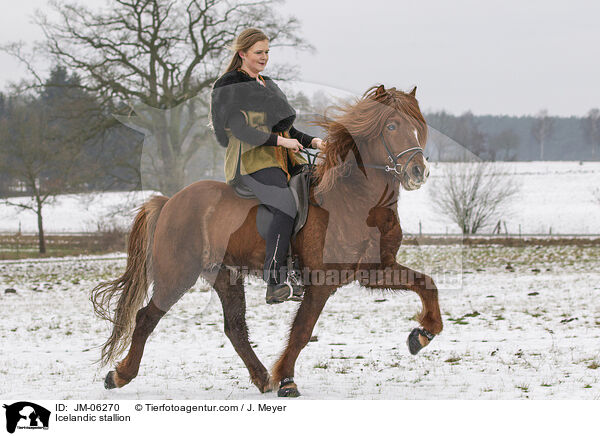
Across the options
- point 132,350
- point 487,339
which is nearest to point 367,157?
point 132,350

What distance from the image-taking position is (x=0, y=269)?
20.0 meters

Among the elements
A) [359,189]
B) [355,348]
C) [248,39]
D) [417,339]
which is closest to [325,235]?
[359,189]

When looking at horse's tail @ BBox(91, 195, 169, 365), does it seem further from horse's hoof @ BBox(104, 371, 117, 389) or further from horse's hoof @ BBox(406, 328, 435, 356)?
horse's hoof @ BBox(406, 328, 435, 356)

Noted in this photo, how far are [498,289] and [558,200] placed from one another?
37192 millimetres

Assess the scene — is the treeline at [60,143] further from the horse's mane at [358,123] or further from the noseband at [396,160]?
the noseband at [396,160]

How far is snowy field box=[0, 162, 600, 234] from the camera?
23844 millimetres

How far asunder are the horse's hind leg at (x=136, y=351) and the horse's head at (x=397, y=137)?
A: 2.34 meters

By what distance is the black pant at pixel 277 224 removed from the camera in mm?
4730

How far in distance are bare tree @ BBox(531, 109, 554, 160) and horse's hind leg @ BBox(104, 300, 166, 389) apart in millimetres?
96830

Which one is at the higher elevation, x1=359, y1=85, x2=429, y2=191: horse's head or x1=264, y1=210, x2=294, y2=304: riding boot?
x1=359, y1=85, x2=429, y2=191: horse's head

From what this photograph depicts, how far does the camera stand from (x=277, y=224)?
15.5 ft

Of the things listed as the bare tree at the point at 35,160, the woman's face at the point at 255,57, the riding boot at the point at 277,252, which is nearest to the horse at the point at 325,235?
the riding boot at the point at 277,252

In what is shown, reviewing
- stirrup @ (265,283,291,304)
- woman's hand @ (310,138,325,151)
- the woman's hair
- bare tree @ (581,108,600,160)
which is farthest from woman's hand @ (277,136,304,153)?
bare tree @ (581,108,600,160)

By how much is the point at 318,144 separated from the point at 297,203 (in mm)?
528
